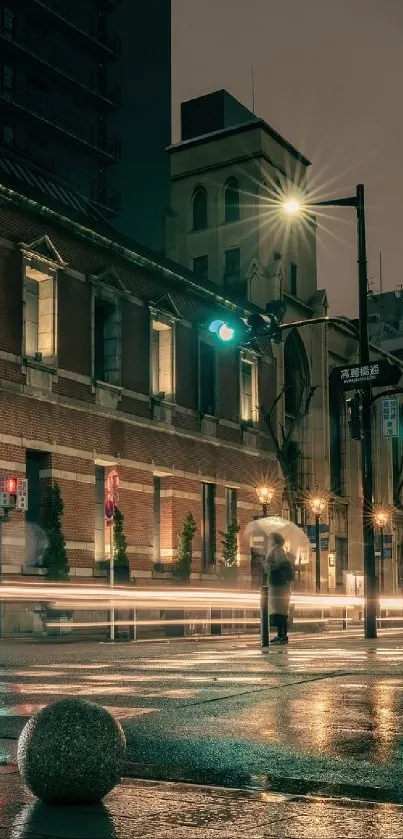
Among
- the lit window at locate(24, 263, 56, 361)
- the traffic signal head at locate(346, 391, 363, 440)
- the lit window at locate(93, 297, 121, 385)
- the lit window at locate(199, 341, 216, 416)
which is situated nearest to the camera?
the traffic signal head at locate(346, 391, 363, 440)

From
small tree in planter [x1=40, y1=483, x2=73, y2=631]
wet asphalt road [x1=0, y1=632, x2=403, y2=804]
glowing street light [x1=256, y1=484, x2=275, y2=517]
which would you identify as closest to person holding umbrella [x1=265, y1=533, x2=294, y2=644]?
wet asphalt road [x1=0, y1=632, x2=403, y2=804]

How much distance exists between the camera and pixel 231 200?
1951 inches

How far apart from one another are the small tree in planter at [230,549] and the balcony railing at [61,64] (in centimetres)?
2806

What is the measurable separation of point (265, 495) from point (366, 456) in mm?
17676

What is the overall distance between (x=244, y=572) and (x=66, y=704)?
3284 cm

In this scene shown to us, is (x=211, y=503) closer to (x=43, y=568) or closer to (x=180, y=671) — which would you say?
(x=43, y=568)

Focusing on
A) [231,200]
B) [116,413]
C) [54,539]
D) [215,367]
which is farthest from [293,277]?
[54,539]

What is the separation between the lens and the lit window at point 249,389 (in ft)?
131

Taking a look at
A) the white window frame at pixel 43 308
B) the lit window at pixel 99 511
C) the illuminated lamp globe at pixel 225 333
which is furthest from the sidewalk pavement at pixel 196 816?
the lit window at pixel 99 511

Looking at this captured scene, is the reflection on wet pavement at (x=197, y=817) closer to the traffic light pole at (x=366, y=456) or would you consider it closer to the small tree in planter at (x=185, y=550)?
the traffic light pole at (x=366, y=456)

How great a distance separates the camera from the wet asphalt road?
5.93 m

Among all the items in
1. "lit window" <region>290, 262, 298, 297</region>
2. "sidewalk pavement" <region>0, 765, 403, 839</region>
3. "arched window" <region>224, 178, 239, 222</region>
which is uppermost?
"arched window" <region>224, 178, 239, 222</region>

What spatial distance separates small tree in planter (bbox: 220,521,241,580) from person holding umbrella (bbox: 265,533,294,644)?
16.2m

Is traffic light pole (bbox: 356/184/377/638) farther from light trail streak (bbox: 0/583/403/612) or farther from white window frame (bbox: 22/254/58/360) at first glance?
white window frame (bbox: 22/254/58/360)
